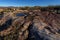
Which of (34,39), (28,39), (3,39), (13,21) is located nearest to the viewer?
(34,39)

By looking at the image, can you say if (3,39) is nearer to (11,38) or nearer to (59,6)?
(11,38)

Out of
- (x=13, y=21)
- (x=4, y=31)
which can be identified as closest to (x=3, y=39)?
(x=4, y=31)

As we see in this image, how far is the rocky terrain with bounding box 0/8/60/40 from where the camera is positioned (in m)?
6.57

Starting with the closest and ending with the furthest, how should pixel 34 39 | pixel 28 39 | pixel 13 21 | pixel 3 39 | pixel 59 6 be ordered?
pixel 34 39
pixel 28 39
pixel 3 39
pixel 13 21
pixel 59 6

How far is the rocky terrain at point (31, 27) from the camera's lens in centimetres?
657

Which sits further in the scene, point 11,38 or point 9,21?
point 9,21

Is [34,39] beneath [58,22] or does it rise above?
beneath

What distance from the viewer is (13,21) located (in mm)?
8336

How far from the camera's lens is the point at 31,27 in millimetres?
7406

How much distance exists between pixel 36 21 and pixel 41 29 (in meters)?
0.83

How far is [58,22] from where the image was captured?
24.3 feet

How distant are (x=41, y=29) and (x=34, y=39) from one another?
1.45ft

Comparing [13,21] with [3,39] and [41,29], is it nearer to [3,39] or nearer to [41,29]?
[3,39]

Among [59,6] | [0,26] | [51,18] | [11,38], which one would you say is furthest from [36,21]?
[59,6]
